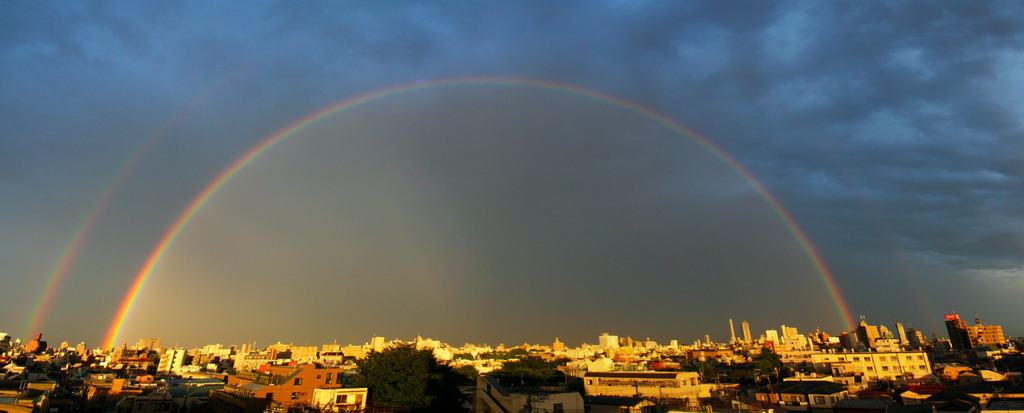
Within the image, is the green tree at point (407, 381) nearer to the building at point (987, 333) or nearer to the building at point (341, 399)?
the building at point (341, 399)

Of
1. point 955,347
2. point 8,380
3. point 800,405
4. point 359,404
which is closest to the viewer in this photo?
point 359,404

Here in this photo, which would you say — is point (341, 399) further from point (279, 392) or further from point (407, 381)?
point (279, 392)

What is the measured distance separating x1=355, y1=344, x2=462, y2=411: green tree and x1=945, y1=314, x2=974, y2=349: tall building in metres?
159

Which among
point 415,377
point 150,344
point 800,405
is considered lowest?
point 800,405

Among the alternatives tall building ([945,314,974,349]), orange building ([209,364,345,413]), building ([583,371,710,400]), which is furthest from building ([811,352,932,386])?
tall building ([945,314,974,349])

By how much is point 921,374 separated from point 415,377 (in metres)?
57.4

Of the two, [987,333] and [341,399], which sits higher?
[987,333]

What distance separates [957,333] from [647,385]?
475ft

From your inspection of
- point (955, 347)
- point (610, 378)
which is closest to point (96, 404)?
point (610, 378)

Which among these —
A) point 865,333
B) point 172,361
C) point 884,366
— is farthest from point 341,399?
point 865,333

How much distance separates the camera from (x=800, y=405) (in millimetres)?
34375

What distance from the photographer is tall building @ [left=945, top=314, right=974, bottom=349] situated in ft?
433

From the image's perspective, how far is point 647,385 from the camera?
41938 millimetres

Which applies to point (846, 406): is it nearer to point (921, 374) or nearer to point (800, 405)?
point (800, 405)
